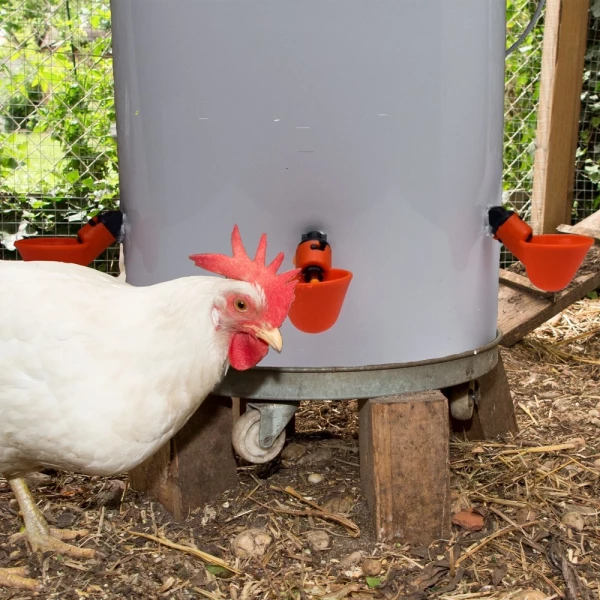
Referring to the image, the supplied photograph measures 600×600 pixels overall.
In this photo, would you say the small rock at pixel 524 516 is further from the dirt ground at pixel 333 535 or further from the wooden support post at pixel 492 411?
the wooden support post at pixel 492 411

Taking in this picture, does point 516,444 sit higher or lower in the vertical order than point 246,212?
lower

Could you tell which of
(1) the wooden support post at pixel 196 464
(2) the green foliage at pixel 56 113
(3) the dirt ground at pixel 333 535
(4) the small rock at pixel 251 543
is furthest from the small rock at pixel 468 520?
(2) the green foliage at pixel 56 113

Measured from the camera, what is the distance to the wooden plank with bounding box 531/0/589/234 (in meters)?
3.23

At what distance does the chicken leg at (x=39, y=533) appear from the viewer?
154cm

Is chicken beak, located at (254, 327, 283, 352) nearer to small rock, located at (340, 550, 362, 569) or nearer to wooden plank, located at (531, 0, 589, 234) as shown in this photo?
small rock, located at (340, 550, 362, 569)

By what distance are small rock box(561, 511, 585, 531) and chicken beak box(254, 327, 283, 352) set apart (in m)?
0.80

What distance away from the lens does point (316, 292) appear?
49.4 inches

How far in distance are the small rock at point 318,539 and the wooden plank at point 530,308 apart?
122 cm

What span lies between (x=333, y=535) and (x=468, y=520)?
291 millimetres

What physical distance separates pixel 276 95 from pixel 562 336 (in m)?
1.92

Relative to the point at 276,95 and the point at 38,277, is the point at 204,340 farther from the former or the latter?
the point at 276,95

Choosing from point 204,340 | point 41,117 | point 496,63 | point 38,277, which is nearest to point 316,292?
point 204,340

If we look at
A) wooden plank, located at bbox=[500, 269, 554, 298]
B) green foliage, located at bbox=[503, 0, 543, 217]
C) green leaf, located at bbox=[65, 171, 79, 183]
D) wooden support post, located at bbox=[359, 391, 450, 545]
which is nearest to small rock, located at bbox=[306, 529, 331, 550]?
wooden support post, located at bbox=[359, 391, 450, 545]

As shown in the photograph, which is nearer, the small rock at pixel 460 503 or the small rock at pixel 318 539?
the small rock at pixel 318 539
